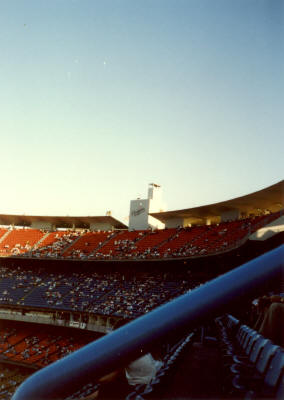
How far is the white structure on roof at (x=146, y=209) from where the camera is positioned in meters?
41.1

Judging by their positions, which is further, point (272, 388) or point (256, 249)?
point (256, 249)

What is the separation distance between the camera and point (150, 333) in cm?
103

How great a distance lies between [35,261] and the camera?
121 feet

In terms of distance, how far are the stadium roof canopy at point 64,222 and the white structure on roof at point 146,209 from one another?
2.83 m

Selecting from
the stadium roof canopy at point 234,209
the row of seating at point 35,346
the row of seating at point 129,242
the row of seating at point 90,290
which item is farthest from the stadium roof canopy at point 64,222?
the row of seating at point 35,346

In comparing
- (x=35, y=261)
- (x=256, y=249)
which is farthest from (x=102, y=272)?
(x=256, y=249)

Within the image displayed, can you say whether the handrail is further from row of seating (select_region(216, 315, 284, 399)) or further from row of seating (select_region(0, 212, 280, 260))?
row of seating (select_region(0, 212, 280, 260))

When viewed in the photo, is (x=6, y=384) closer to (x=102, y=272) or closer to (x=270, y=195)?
(x=102, y=272)

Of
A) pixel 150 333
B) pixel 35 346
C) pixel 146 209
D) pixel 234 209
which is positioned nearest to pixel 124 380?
pixel 150 333

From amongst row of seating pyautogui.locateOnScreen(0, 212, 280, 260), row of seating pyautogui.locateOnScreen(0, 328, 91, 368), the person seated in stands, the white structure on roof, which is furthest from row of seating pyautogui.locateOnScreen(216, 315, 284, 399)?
the white structure on roof

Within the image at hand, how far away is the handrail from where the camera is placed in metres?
1.01

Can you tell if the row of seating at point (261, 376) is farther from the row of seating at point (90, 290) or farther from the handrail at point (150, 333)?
the row of seating at point (90, 290)

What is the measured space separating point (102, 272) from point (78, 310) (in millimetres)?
6378

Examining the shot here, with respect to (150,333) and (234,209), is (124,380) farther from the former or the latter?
(234,209)
